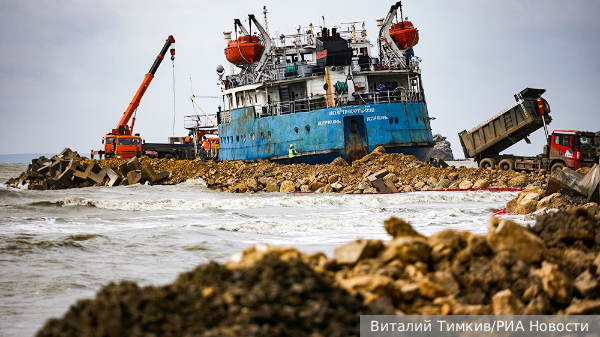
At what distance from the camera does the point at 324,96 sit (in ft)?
87.9

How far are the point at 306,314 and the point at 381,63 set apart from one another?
2911 centimetres

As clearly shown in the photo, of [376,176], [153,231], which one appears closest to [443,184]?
[376,176]

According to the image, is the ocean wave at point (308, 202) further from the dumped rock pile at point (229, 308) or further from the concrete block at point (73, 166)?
the dumped rock pile at point (229, 308)

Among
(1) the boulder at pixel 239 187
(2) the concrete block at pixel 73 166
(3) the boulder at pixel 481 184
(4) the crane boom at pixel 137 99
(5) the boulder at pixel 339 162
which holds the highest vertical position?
(4) the crane boom at pixel 137 99

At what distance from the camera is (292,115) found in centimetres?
2628

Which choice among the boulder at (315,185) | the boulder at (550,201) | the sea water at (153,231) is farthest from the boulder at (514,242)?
the boulder at (315,185)

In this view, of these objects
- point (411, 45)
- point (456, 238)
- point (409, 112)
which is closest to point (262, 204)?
point (409, 112)

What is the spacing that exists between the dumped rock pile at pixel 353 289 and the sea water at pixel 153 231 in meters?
2.34

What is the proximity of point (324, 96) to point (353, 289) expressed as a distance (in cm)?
2389

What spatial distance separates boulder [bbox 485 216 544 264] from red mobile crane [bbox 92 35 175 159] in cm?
3431

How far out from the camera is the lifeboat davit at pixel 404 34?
30422 millimetres

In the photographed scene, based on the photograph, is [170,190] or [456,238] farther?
[170,190]

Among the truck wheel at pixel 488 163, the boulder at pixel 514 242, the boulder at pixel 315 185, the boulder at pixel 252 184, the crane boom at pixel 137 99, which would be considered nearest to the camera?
the boulder at pixel 514 242

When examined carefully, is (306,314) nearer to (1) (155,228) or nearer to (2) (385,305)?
(2) (385,305)
